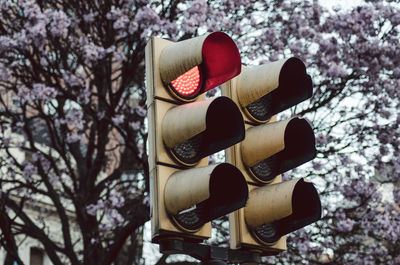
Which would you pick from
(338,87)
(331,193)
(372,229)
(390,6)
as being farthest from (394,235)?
(390,6)

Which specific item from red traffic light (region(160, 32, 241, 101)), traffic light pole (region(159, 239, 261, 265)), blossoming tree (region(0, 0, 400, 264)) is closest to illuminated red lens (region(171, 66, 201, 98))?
red traffic light (region(160, 32, 241, 101))

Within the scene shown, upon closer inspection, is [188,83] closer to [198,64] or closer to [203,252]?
[198,64]

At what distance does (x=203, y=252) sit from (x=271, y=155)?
685 millimetres

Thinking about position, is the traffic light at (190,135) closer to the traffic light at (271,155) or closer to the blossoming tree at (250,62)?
the traffic light at (271,155)

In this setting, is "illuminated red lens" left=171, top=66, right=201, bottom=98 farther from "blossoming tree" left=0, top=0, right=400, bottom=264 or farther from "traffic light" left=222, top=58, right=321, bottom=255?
"blossoming tree" left=0, top=0, right=400, bottom=264

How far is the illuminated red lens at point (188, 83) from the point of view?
144 inches

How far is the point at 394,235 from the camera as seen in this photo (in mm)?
14383

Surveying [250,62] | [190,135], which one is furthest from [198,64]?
[250,62]

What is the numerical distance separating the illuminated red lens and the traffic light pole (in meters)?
0.73

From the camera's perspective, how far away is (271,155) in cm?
382

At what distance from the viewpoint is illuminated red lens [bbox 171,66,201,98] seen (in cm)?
366

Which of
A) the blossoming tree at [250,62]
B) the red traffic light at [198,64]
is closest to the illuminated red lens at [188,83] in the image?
the red traffic light at [198,64]

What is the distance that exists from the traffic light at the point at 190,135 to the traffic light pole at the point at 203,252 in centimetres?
3

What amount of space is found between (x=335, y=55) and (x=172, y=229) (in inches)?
463
